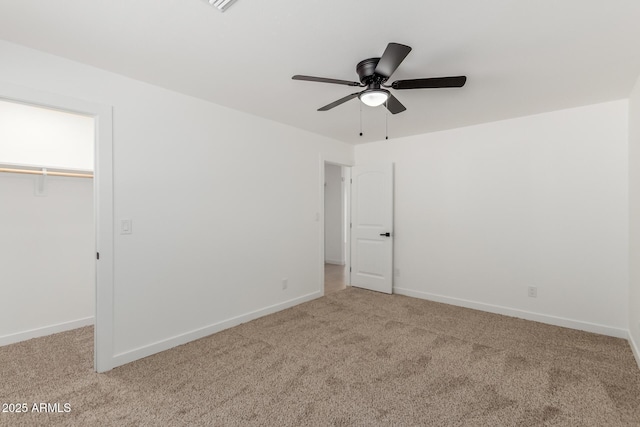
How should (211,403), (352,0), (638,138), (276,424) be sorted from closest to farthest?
1. (352,0)
2. (276,424)
3. (211,403)
4. (638,138)

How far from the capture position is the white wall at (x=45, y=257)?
108 inches

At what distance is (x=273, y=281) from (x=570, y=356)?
2934 mm

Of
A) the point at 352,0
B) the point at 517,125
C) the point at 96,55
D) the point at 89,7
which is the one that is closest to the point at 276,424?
the point at 352,0

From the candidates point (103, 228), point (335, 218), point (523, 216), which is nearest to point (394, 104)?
point (523, 216)

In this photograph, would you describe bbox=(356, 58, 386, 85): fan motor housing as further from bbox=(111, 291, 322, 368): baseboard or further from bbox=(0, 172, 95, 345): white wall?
bbox=(0, 172, 95, 345): white wall

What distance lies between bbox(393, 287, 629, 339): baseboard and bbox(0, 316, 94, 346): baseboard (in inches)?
154

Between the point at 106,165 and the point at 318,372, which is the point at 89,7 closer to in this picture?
the point at 106,165

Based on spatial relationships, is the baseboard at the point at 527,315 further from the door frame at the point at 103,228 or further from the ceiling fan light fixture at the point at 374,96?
the door frame at the point at 103,228

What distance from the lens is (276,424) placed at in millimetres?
1732

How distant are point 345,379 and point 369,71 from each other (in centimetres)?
221

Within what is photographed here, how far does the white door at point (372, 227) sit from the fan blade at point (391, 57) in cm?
260

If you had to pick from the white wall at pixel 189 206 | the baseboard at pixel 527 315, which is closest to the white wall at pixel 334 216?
the baseboard at pixel 527 315

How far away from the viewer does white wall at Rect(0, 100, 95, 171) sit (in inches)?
109

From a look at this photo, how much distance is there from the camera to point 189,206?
2834mm
